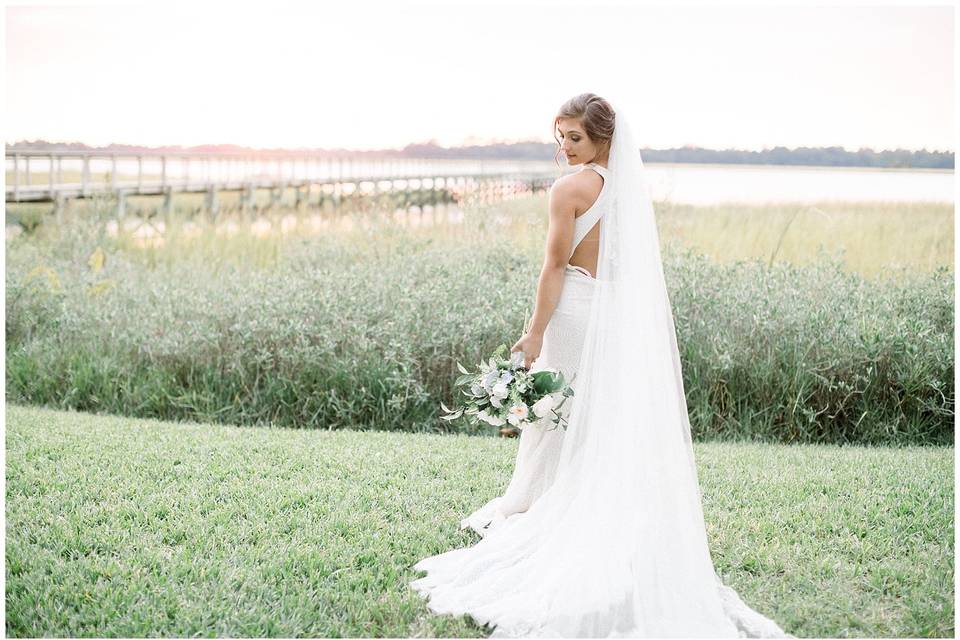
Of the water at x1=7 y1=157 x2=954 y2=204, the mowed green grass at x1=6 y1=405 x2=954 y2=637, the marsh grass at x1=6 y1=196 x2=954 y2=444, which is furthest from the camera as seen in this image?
the water at x1=7 y1=157 x2=954 y2=204

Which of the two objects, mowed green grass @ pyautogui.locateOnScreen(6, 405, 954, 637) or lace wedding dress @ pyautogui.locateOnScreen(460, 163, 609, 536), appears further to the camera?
lace wedding dress @ pyautogui.locateOnScreen(460, 163, 609, 536)

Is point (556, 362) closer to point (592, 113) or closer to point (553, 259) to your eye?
point (553, 259)

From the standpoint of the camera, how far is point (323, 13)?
930 centimetres

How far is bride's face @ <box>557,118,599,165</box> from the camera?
3.62 metres

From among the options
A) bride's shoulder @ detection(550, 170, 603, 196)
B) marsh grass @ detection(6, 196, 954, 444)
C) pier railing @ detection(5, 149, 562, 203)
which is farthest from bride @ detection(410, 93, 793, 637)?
pier railing @ detection(5, 149, 562, 203)

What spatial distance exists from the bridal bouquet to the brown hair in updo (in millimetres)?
1074

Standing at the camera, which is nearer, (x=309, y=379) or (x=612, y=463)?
(x=612, y=463)

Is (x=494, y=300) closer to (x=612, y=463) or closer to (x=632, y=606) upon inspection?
(x=612, y=463)

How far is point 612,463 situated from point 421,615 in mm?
994

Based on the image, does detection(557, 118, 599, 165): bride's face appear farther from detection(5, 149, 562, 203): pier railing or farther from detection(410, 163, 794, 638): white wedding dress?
detection(5, 149, 562, 203): pier railing

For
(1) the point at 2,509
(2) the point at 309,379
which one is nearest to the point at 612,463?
(1) the point at 2,509

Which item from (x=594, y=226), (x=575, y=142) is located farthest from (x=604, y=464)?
(x=575, y=142)

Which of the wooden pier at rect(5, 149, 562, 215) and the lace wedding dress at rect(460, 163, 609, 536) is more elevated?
the wooden pier at rect(5, 149, 562, 215)

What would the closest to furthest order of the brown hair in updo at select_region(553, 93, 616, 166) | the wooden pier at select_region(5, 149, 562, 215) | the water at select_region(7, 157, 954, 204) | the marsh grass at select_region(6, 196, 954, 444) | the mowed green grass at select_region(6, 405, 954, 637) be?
the mowed green grass at select_region(6, 405, 954, 637) → the brown hair in updo at select_region(553, 93, 616, 166) → the marsh grass at select_region(6, 196, 954, 444) → the water at select_region(7, 157, 954, 204) → the wooden pier at select_region(5, 149, 562, 215)
